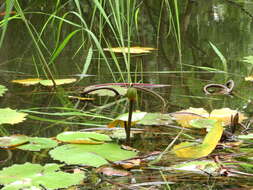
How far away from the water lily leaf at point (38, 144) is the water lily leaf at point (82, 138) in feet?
0.07

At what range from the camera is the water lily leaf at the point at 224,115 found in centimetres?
129

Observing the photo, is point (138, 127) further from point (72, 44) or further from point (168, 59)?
point (72, 44)

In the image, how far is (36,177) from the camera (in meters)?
0.91

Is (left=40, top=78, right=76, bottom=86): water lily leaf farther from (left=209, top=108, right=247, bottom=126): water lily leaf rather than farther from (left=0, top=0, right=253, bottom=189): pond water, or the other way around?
(left=209, top=108, right=247, bottom=126): water lily leaf

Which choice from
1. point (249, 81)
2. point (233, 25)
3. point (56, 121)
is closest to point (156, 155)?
point (56, 121)

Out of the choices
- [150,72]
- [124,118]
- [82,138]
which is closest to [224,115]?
[124,118]

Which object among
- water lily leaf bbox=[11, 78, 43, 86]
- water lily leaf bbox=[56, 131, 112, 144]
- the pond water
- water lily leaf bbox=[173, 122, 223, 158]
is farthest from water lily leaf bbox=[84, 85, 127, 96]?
water lily leaf bbox=[173, 122, 223, 158]

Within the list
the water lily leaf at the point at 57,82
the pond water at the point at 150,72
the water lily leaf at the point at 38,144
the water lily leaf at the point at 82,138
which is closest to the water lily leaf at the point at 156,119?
the pond water at the point at 150,72

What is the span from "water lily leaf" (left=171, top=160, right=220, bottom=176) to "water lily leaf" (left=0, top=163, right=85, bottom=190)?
20 cm

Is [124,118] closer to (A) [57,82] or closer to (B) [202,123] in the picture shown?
(B) [202,123]

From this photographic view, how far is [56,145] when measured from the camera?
1098 mm

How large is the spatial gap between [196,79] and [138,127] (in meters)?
0.60

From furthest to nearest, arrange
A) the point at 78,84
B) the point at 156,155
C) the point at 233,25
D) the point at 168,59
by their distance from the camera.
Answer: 1. the point at 233,25
2. the point at 168,59
3. the point at 78,84
4. the point at 156,155

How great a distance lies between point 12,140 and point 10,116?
0.18 m
